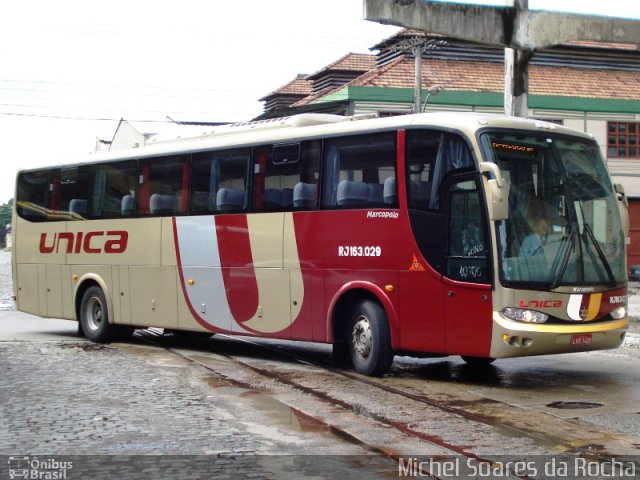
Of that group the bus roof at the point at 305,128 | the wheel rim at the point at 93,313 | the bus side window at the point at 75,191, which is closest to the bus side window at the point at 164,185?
the bus roof at the point at 305,128

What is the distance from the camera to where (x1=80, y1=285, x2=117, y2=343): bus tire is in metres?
17.4

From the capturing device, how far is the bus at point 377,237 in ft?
36.8

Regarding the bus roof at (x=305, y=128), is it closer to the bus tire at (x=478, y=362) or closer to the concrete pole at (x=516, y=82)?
the bus tire at (x=478, y=362)

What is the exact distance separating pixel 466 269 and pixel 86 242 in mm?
8566

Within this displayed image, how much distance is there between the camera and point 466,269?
11422mm

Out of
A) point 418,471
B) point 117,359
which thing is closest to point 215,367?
point 117,359

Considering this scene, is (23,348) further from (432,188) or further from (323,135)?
(432,188)

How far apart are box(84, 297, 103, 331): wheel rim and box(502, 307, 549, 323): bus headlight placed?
345 inches

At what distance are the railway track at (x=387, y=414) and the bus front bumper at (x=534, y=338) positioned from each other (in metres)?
0.97

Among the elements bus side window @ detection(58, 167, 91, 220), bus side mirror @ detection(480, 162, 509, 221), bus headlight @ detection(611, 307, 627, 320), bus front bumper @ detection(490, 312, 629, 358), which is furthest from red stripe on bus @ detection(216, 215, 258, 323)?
bus headlight @ detection(611, 307, 627, 320)

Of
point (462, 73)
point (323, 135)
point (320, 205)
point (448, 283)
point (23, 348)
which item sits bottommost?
point (23, 348)

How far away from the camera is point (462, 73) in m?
42.2

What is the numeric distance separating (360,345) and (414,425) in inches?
146

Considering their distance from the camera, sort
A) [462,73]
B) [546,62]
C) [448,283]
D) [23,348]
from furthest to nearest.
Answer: [546,62]
[462,73]
[23,348]
[448,283]
